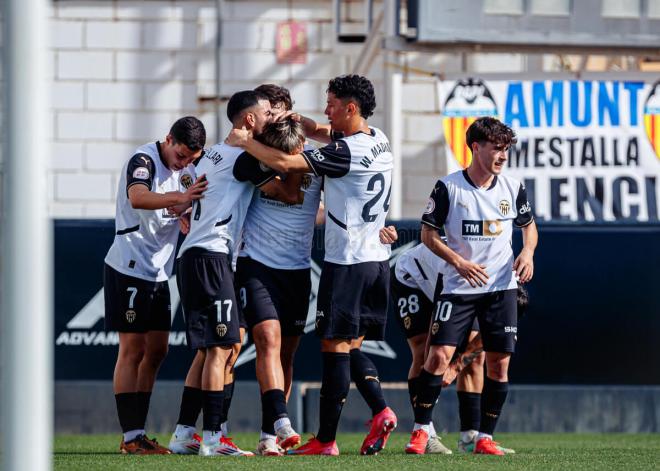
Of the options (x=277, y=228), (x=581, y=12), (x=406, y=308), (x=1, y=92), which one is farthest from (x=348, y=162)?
(x=581, y=12)

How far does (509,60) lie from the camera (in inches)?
584

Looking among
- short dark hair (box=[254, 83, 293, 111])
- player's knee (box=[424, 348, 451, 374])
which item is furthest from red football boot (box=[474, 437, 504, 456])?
short dark hair (box=[254, 83, 293, 111])

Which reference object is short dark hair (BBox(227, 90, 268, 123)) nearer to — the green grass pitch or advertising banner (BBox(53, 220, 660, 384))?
the green grass pitch

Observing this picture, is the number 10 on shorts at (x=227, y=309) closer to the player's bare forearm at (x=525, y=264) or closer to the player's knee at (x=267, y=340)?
the player's knee at (x=267, y=340)

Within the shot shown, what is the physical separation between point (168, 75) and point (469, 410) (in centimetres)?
825

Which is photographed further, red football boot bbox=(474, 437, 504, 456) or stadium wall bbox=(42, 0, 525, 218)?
stadium wall bbox=(42, 0, 525, 218)

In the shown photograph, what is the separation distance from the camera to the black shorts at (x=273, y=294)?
6902 mm

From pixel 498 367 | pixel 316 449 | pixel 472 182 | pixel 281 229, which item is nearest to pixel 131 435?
pixel 316 449

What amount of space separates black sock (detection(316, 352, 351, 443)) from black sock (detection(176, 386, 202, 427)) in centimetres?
81

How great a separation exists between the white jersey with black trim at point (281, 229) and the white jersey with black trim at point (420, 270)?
114 centimetres

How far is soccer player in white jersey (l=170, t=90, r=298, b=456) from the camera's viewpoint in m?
6.85

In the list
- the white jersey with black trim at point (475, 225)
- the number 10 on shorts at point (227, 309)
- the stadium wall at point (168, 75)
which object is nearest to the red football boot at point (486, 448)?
the white jersey with black trim at point (475, 225)

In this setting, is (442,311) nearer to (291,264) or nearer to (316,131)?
(291,264)

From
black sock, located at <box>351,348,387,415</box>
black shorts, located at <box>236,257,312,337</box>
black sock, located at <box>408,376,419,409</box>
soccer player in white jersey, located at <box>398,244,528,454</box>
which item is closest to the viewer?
black shorts, located at <box>236,257,312,337</box>
